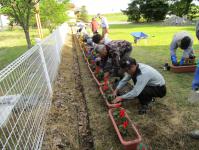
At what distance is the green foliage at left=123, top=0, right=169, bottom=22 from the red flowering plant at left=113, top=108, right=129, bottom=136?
30038 mm

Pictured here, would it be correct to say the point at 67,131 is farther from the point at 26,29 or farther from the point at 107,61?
the point at 26,29

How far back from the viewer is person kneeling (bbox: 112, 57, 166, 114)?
3180 mm

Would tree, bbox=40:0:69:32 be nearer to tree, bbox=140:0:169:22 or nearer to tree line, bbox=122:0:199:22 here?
tree, bbox=140:0:169:22

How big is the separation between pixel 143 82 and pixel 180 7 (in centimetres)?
2972

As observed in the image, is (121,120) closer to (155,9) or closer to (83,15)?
(155,9)

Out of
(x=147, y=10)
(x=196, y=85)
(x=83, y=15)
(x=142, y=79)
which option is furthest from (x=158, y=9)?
(x=196, y=85)

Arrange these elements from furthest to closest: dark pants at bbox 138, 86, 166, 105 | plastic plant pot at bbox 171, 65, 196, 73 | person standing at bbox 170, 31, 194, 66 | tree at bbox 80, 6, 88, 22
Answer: tree at bbox 80, 6, 88, 22 < plastic plant pot at bbox 171, 65, 196, 73 < person standing at bbox 170, 31, 194, 66 < dark pants at bbox 138, 86, 166, 105

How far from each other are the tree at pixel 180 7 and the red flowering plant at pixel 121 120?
28962 millimetres

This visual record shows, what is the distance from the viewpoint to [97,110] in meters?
4.07

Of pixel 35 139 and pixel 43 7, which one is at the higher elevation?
pixel 43 7

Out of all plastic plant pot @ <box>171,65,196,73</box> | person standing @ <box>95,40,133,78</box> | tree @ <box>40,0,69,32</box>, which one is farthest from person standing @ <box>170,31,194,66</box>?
tree @ <box>40,0,69,32</box>

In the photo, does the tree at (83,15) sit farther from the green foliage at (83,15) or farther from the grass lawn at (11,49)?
the grass lawn at (11,49)

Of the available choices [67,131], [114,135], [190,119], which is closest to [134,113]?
[114,135]

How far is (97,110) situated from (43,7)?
10.4 meters
